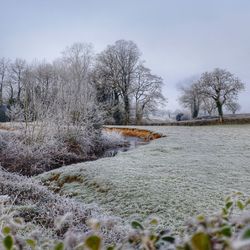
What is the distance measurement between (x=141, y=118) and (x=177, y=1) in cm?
1921

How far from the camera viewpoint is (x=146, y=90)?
25750 mm

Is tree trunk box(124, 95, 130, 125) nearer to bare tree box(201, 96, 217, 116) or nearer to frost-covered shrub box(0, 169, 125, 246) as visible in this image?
bare tree box(201, 96, 217, 116)

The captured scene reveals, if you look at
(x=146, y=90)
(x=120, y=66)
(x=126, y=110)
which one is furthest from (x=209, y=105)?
(x=120, y=66)

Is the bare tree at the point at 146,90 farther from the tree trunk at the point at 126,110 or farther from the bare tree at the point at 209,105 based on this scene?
the bare tree at the point at 209,105

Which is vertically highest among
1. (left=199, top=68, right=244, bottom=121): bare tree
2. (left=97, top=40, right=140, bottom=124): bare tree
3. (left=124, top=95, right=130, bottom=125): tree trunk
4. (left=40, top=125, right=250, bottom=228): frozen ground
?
(left=97, top=40, right=140, bottom=124): bare tree

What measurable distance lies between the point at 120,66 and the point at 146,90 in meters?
3.24

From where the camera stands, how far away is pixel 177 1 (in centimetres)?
705

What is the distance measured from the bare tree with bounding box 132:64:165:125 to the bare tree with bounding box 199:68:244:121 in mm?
4263

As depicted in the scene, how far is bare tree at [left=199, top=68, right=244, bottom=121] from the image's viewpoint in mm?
22391

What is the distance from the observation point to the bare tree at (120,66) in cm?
2523

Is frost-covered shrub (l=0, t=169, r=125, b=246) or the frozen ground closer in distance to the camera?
frost-covered shrub (l=0, t=169, r=125, b=246)

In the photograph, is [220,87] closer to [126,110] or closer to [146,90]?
[146,90]

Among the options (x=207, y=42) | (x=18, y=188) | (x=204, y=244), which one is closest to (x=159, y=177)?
(x=18, y=188)

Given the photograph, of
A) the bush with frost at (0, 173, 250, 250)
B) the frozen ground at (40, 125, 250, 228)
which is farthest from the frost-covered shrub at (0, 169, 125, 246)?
the frozen ground at (40, 125, 250, 228)
